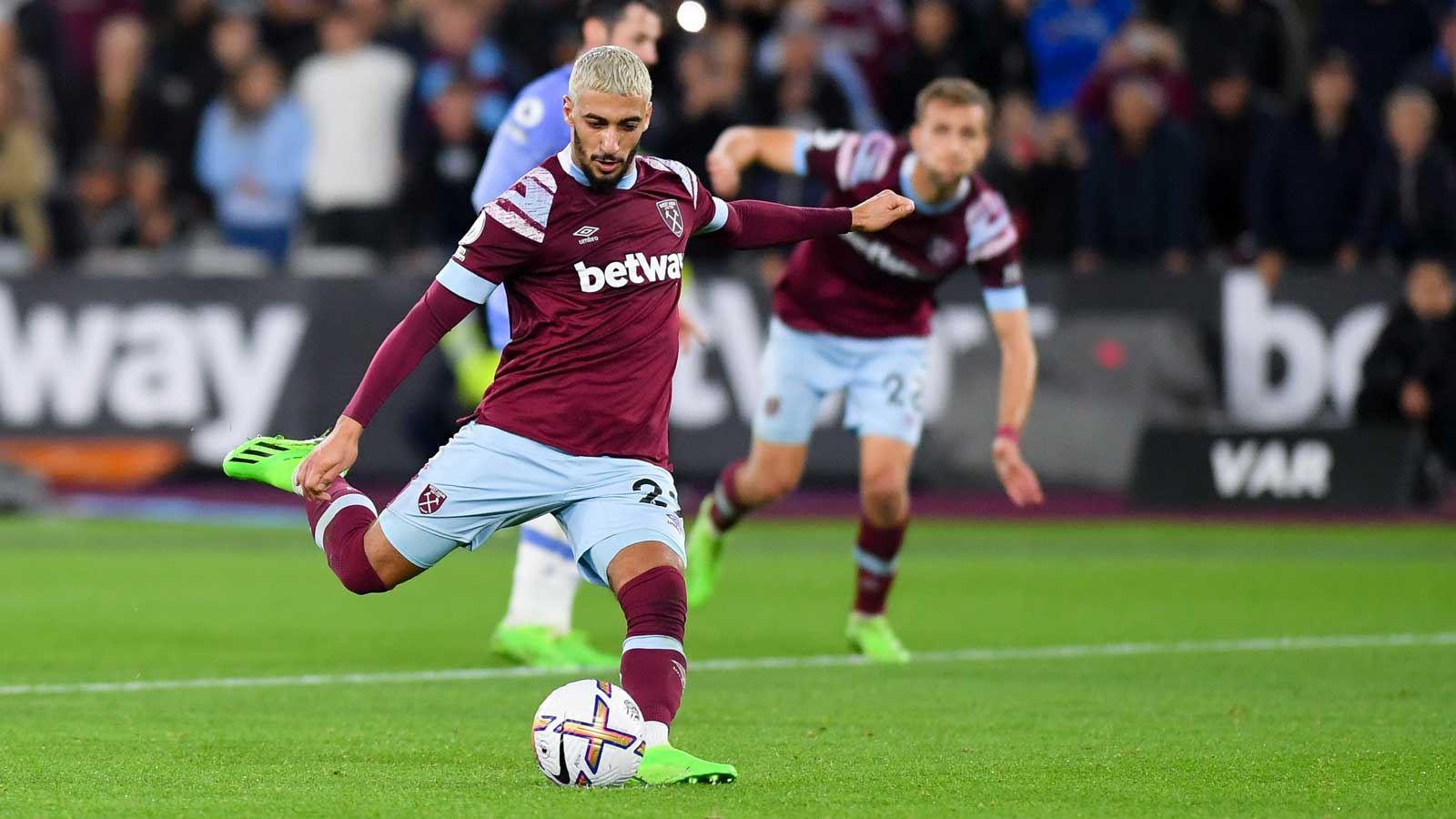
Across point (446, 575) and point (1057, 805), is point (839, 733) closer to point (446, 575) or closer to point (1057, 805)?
point (1057, 805)

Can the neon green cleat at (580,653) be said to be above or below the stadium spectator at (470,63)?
below

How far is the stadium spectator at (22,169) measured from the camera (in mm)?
19531

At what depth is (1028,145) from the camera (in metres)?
18.3

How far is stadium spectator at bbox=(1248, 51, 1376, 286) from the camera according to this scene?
17.6 m

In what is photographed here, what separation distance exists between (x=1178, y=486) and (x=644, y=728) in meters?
11.3

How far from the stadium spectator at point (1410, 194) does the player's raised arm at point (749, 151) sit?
8.53 metres

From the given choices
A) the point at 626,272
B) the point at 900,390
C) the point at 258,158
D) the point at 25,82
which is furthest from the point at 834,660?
the point at 25,82

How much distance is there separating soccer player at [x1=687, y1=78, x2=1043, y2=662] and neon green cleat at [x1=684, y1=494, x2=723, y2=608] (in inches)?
10.4

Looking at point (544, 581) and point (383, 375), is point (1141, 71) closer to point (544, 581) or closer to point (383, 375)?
point (544, 581)

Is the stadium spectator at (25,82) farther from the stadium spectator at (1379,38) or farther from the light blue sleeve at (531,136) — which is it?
the light blue sleeve at (531,136)

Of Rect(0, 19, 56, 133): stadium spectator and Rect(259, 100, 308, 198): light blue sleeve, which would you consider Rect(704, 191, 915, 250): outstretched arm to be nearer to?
Rect(259, 100, 308, 198): light blue sleeve

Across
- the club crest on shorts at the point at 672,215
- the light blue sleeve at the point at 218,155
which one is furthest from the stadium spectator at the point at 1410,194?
the club crest on shorts at the point at 672,215

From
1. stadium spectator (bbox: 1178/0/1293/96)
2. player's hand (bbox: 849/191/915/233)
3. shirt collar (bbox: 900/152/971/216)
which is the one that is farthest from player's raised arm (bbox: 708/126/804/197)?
stadium spectator (bbox: 1178/0/1293/96)

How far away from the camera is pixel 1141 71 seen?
18219 millimetres
